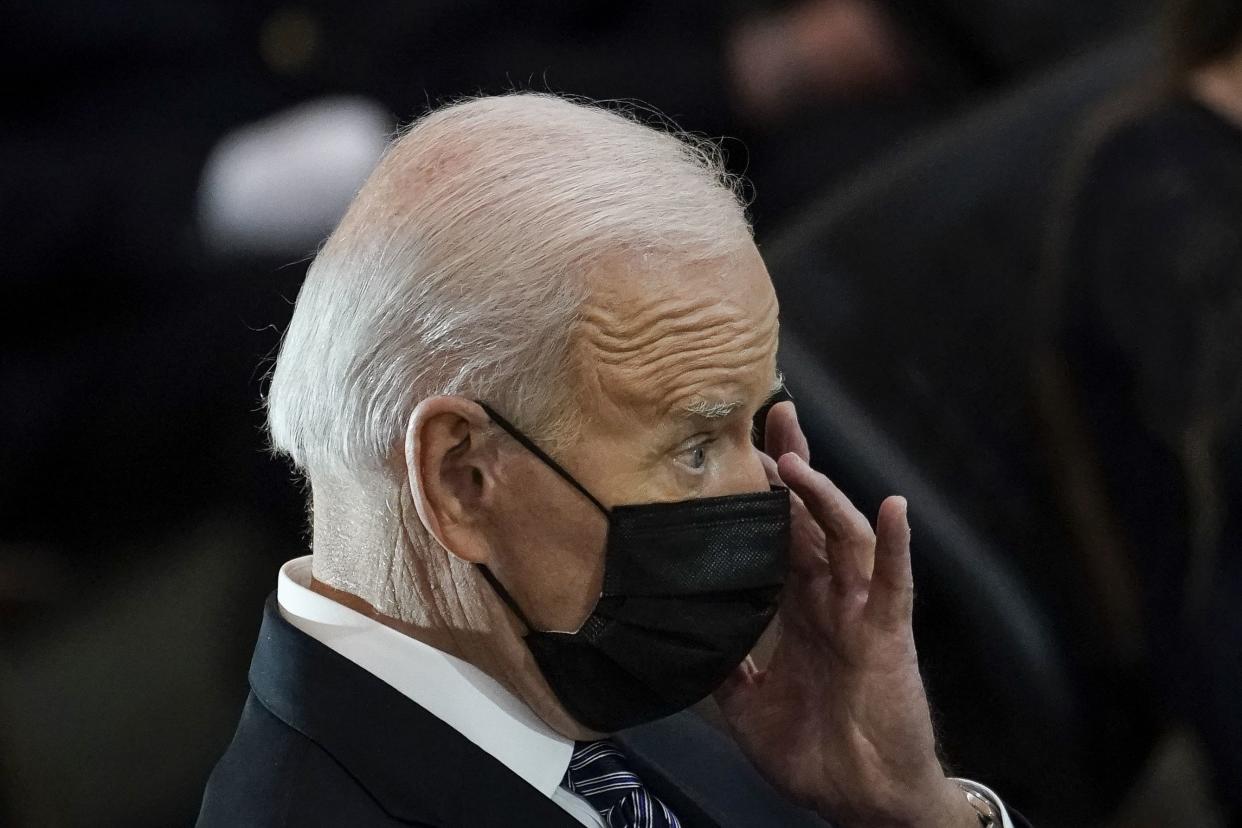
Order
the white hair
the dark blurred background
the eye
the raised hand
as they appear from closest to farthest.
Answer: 1. the white hair
2. the eye
3. the raised hand
4. the dark blurred background

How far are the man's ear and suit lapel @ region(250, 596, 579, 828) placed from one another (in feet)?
0.62

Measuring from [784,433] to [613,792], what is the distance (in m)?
0.55

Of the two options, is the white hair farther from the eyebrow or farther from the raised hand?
the raised hand

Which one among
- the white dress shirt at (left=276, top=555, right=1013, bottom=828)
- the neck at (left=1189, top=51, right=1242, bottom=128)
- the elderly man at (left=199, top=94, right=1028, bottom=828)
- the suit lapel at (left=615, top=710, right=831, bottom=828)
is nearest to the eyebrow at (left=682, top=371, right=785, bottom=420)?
the elderly man at (left=199, top=94, right=1028, bottom=828)

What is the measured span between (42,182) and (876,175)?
141 cm

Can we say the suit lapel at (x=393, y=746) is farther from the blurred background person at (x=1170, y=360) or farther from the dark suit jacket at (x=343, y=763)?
the blurred background person at (x=1170, y=360)

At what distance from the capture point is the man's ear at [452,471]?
5.08 feet

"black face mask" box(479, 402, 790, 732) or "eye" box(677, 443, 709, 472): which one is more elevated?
"eye" box(677, 443, 709, 472)

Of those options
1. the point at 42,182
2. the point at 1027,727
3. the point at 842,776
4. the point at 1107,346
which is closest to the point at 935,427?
the point at 1107,346

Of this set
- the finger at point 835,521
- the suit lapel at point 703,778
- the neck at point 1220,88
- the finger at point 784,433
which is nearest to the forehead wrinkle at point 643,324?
the finger at point 835,521

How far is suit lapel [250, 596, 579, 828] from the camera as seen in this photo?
1568mm

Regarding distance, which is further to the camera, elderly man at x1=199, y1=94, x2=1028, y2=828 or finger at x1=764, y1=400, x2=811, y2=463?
finger at x1=764, y1=400, x2=811, y2=463

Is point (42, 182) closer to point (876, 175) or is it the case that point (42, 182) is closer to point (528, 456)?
point (528, 456)

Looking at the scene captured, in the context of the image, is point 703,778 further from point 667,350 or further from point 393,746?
point 667,350
